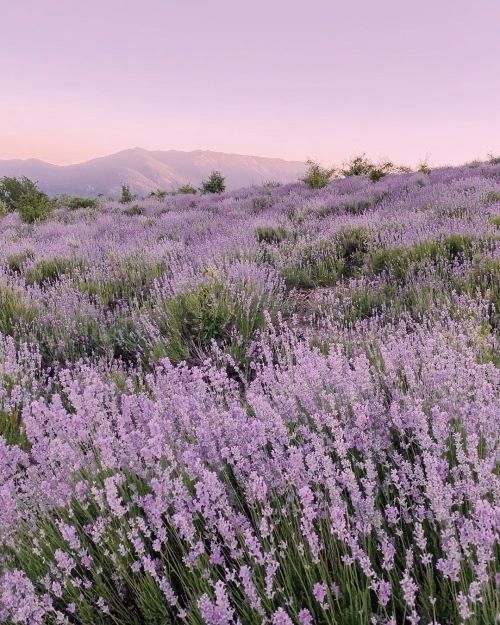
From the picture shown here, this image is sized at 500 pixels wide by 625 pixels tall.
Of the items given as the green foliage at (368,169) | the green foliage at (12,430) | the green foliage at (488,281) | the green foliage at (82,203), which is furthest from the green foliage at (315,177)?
the green foliage at (12,430)

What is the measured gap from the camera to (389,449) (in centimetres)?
190

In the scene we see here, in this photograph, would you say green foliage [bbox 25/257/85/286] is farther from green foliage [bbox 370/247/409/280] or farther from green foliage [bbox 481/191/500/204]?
green foliage [bbox 481/191/500/204]

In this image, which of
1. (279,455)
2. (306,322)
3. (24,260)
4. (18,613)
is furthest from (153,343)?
(24,260)

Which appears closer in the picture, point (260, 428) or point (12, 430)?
point (260, 428)

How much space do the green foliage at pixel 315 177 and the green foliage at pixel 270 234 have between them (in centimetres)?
739

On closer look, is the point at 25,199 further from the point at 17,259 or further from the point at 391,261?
the point at 391,261

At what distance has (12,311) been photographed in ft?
16.3

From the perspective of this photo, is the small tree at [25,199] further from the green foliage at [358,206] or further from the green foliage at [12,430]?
the green foliage at [12,430]

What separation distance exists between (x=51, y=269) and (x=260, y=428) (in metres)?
6.58

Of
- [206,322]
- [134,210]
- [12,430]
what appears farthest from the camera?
[134,210]

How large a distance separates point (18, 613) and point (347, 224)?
7.27 m

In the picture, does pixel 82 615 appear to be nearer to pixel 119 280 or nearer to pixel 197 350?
pixel 197 350

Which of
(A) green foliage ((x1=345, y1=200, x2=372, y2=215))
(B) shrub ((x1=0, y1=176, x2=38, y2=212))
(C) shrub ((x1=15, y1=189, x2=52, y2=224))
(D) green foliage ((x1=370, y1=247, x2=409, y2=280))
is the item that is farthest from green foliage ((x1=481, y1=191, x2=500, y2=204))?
(B) shrub ((x1=0, y1=176, x2=38, y2=212))

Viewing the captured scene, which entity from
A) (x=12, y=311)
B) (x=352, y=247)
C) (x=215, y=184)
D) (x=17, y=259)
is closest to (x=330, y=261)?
(x=352, y=247)
